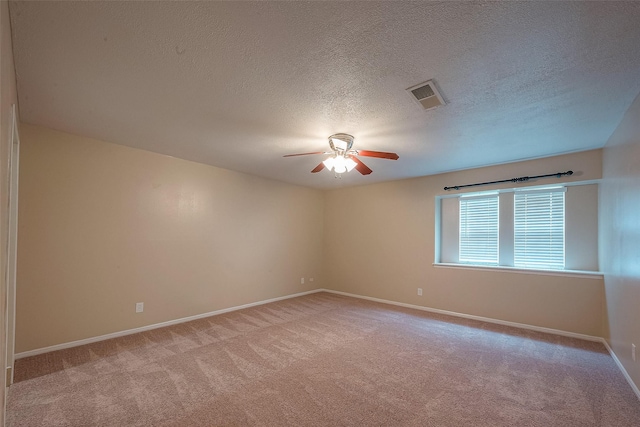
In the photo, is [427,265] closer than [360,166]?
No

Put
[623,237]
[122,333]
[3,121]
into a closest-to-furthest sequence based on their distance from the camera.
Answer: [3,121] < [623,237] < [122,333]

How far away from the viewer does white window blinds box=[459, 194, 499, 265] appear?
4.63 metres

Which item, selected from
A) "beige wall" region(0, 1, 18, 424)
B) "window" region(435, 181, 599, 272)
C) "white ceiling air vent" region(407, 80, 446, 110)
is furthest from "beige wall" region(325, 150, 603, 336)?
"beige wall" region(0, 1, 18, 424)

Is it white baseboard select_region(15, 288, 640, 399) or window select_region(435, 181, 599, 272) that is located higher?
window select_region(435, 181, 599, 272)

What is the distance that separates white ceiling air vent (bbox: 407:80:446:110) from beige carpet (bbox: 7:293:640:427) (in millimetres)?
2483

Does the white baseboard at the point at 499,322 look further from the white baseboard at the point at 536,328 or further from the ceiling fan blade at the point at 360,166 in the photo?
the ceiling fan blade at the point at 360,166

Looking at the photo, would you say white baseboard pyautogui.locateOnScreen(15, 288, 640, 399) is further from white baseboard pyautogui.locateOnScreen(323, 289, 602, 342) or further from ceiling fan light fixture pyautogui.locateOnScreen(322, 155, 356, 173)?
ceiling fan light fixture pyautogui.locateOnScreen(322, 155, 356, 173)

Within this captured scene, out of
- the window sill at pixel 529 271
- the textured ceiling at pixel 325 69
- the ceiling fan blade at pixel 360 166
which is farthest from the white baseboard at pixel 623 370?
the ceiling fan blade at pixel 360 166

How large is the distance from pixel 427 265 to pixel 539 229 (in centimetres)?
176

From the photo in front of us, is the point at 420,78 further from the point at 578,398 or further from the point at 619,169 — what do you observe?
the point at 578,398

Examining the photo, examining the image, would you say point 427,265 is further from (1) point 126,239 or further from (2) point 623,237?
(1) point 126,239

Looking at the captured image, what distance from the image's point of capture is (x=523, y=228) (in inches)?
171

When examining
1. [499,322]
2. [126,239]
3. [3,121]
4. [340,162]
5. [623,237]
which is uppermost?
[340,162]

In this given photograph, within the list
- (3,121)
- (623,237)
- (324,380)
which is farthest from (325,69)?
(623,237)
